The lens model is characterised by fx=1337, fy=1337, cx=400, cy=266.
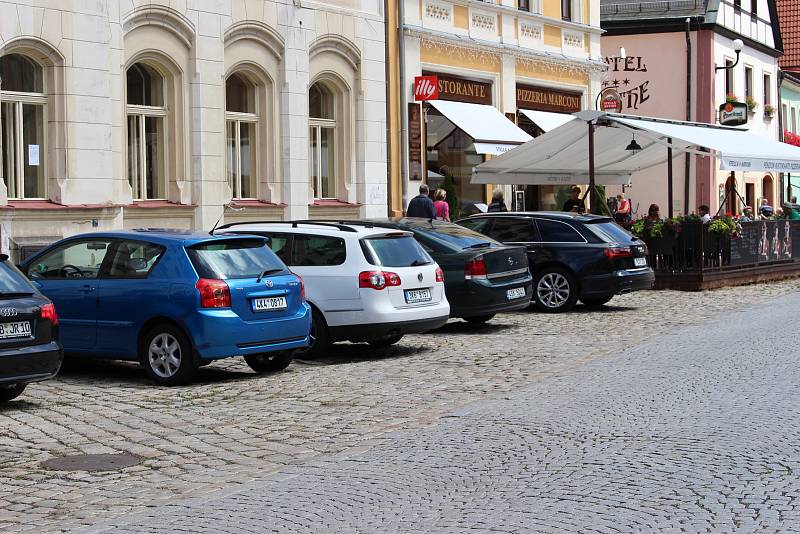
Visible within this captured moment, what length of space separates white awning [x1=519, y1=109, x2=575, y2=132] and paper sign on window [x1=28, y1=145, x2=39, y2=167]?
15277 mm

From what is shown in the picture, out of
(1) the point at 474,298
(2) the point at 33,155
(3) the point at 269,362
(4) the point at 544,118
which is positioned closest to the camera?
(3) the point at 269,362

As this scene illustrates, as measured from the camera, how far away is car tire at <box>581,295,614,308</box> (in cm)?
2099

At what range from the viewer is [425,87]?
28266 millimetres

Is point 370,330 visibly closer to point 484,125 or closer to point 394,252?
point 394,252

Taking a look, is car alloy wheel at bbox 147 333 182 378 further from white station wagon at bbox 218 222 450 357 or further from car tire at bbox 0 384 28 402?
white station wagon at bbox 218 222 450 357

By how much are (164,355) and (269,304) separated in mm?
1119

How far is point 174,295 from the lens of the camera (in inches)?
496

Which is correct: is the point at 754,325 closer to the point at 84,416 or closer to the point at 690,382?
the point at 690,382

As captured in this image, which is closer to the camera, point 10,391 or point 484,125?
point 10,391

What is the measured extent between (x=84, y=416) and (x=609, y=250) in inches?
442

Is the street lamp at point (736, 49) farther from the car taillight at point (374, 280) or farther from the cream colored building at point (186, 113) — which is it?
the car taillight at point (374, 280)

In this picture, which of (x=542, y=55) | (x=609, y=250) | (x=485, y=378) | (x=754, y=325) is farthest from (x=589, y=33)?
(x=485, y=378)

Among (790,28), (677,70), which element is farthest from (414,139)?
(790,28)

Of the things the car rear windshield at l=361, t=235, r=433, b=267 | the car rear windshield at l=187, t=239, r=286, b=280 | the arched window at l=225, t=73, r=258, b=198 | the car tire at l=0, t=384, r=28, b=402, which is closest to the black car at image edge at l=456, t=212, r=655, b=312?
the car rear windshield at l=361, t=235, r=433, b=267
